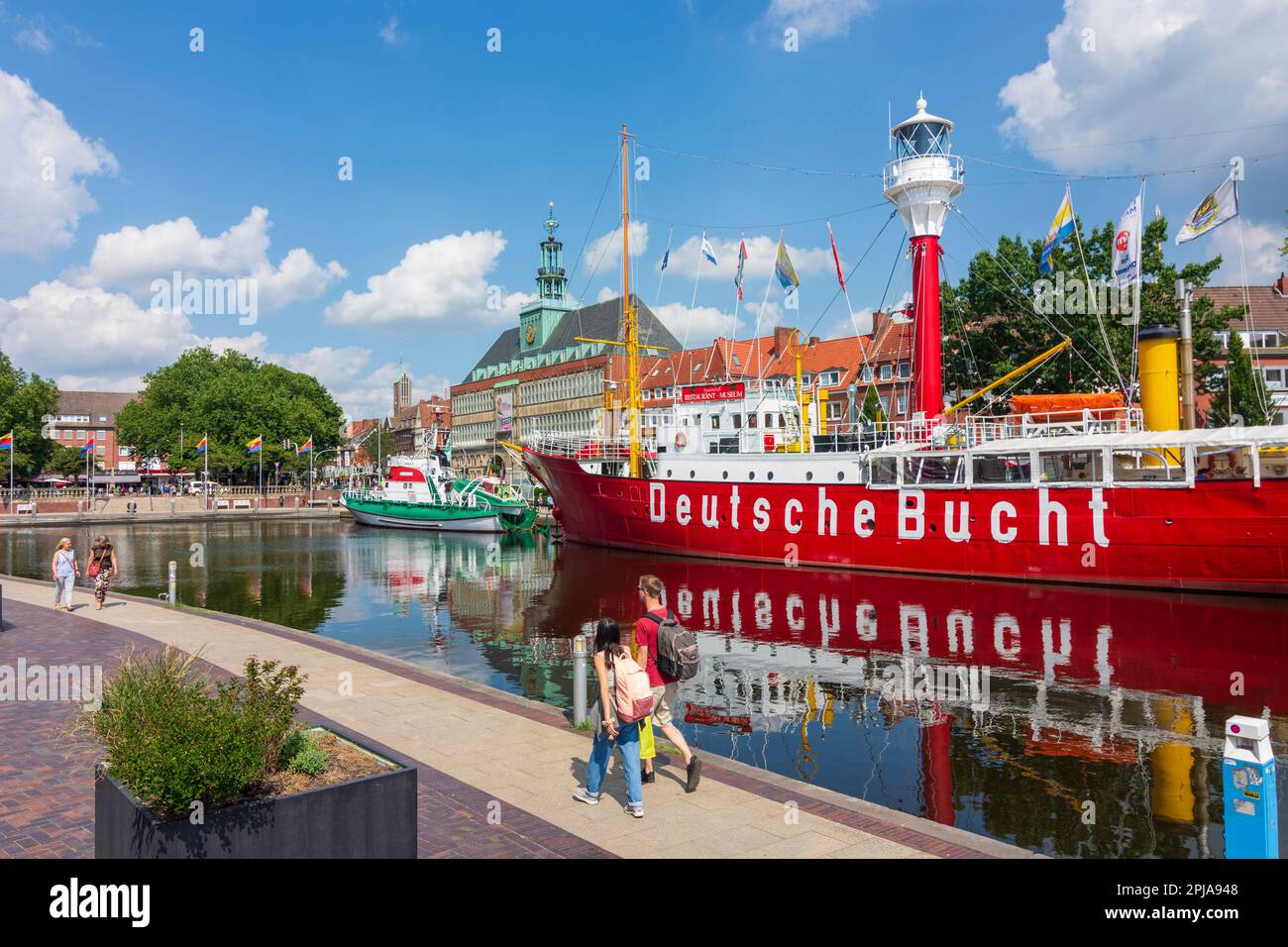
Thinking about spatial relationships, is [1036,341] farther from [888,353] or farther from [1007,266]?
[888,353]

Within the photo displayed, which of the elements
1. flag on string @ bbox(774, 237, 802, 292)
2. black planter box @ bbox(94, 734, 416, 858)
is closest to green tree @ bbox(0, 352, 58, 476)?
flag on string @ bbox(774, 237, 802, 292)

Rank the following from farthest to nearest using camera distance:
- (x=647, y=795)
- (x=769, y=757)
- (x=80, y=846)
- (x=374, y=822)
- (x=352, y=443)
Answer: (x=352, y=443) → (x=769, y=757) → (x=647, y=795) → (x=80, y=846) → (x=374, y=822)

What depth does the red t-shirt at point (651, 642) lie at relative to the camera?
30.5 ft

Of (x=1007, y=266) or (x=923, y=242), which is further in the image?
(x=1007, y=266)

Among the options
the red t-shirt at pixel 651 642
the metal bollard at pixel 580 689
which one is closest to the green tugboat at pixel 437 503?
the metal bollard at pixel 580 689

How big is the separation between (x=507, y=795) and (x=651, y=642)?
7.07 feet

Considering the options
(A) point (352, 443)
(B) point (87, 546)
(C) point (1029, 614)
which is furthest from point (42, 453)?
(C) point (1029, 614)

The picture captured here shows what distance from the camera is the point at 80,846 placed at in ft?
22.7

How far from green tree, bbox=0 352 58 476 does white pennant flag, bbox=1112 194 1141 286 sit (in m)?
100

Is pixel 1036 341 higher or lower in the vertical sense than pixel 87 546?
higher

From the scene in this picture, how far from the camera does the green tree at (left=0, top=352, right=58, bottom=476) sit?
89.2 m

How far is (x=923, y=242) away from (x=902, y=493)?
423 inches

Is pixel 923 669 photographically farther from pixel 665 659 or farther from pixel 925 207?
pixel 925 207

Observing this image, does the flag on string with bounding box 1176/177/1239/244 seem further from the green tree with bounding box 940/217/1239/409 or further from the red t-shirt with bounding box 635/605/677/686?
the red t-shirt with bounding box 635/605/677/686
